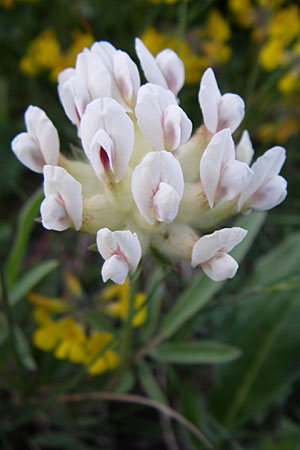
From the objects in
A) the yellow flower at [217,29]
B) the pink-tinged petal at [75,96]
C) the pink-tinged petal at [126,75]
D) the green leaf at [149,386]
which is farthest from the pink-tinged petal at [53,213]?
the yellow flower at [217,29]

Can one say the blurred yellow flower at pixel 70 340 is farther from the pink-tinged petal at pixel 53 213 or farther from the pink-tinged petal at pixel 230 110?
the pink-tinged petal at pixel 230 110

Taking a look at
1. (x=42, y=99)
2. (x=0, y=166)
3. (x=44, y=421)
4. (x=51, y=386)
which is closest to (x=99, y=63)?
(x=51, y=386)

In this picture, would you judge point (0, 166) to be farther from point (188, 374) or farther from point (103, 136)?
point (103, 136)

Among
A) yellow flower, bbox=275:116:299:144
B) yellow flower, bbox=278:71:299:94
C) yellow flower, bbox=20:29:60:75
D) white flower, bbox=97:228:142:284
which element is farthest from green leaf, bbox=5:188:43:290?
yellow flower, bbox=275:116:299:144

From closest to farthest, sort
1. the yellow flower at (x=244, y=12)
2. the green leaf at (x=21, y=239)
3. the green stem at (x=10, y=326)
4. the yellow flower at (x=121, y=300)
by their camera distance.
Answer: the green stem at (x=10, y=326) < the green leaf at (x=21, y=239) < the yellow flower at (x=121, y=300) < the yellow flower at (x=244, y=12)

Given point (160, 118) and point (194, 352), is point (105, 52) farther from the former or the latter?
point (194, 352)

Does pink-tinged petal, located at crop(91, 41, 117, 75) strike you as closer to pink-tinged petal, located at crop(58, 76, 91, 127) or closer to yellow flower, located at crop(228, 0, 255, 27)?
pink-tinged petal, located at crop(58, 76, 91, 127)
